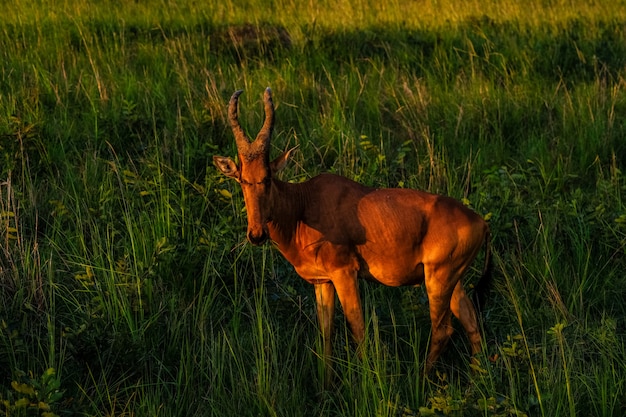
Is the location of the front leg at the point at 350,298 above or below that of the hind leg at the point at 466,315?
above

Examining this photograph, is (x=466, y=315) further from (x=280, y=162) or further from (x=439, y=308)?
(x=280, y=162)

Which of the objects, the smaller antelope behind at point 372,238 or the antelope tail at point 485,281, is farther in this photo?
the antelope tail at point 485,281

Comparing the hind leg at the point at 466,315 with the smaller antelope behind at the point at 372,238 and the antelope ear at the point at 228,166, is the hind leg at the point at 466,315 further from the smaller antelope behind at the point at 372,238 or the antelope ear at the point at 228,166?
the antelope ear at the point at 228,166

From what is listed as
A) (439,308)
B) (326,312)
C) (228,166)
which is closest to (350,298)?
(326,312)

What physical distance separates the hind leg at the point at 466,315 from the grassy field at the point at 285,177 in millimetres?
175

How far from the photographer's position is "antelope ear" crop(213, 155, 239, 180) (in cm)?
527

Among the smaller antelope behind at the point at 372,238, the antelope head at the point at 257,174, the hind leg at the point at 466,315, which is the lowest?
the hind leg at the point at 466,315

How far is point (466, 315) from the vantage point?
5.80 m

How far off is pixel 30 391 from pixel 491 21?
9.34m

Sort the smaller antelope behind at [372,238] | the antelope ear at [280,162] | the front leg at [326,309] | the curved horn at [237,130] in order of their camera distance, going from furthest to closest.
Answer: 1. the front leg at [326,309]
2. the smaller antelope behind at [372,238]
3. the antelope ear at [280,162]
4. the curved horn at [237,130]

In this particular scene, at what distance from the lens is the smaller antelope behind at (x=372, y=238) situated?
5469mm

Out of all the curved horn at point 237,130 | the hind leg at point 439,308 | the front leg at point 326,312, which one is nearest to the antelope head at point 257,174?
the curved horn at point 237,130

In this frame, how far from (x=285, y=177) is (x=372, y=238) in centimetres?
197

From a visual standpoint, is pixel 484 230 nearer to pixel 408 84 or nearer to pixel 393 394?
pixel 393 394
